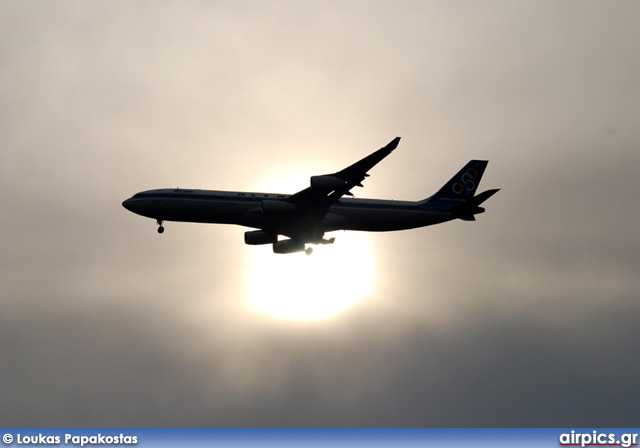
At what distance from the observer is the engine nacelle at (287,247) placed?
70.8 metres

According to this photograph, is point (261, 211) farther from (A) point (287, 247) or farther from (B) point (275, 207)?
(A) point (287, 247)

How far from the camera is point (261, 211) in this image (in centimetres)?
6531

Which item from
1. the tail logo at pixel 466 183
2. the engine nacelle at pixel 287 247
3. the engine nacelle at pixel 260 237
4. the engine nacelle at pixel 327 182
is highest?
the tail logo at pixel 466 183

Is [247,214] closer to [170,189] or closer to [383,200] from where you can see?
[170,189]

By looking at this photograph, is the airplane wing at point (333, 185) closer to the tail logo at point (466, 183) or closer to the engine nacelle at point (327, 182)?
the engine nacelle at point (327, 182)

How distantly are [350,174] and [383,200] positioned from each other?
7.62 meters

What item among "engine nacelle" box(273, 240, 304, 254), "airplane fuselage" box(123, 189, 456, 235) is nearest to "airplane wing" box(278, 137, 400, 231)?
"airplane fuselage" box(123, 189, 456, 235)

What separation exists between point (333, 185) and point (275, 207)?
535 cm

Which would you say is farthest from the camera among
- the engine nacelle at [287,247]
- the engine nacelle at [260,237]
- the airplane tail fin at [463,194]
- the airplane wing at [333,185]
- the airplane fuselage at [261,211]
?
the engine nacelle at [260,237]

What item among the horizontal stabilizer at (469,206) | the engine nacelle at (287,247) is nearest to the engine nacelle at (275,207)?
the engine nacelle at (287,247)

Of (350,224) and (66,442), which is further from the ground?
(350,224)

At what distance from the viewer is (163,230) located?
223ft

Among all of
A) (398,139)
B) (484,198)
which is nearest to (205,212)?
(398,139)

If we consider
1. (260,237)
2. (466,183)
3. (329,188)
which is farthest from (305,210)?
(466,183)
